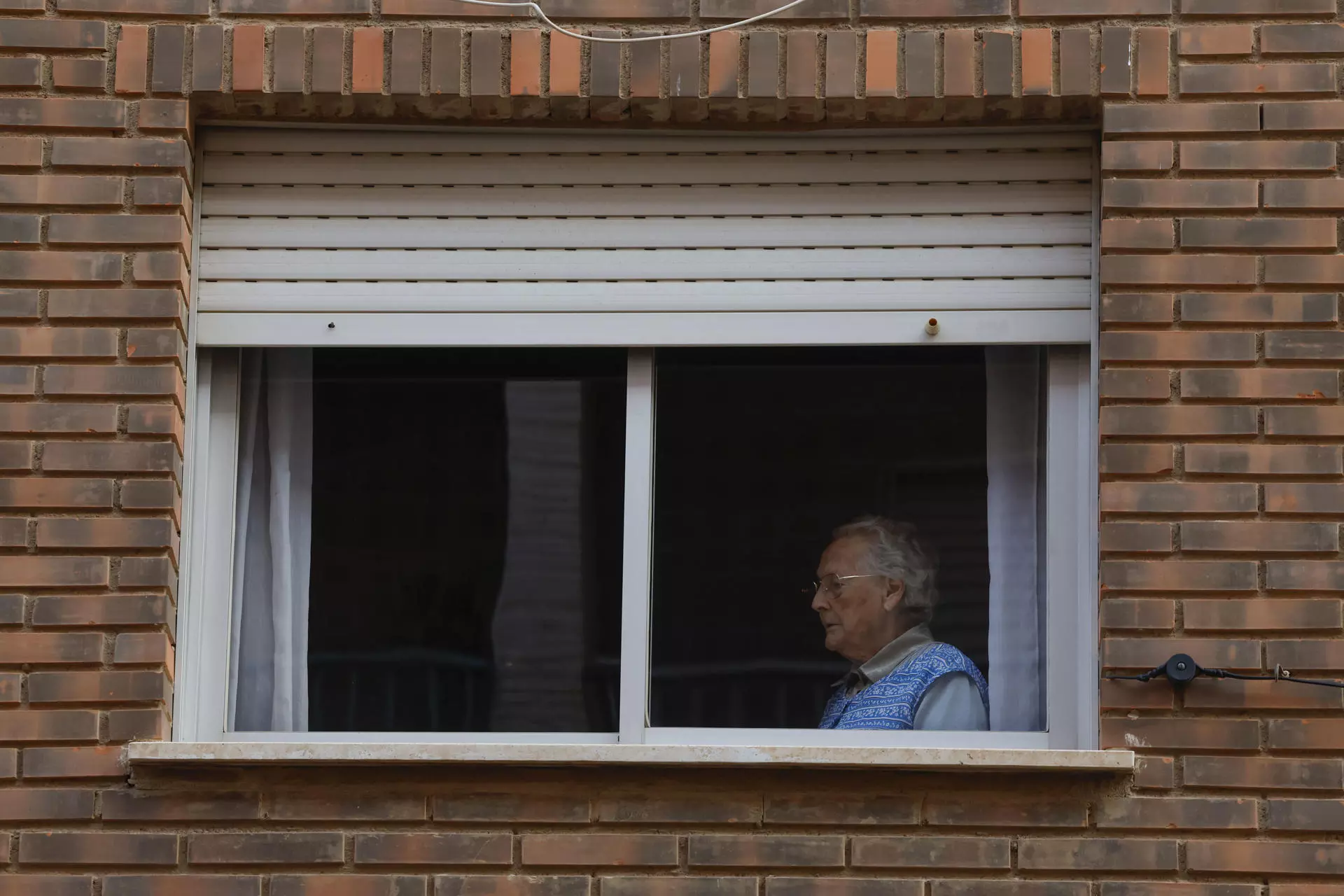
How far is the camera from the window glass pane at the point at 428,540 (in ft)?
15.4

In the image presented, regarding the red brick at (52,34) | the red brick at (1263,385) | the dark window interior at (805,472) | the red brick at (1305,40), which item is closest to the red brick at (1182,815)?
the dark window interior at (805,472)

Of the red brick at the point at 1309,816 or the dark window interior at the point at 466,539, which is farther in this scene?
the dark window interior at the point at 466,539

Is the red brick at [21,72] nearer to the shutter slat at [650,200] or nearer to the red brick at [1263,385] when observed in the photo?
the shutter slat at [650,200]

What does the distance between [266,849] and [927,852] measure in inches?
59.3

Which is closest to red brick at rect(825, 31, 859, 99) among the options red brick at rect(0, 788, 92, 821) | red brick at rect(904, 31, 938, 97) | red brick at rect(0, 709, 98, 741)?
red brick at rect(904, 31, 938, 97)

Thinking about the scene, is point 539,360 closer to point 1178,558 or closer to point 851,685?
point 851,685

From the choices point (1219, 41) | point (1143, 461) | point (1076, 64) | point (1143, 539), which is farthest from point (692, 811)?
point (1219, 41)

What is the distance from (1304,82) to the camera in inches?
181

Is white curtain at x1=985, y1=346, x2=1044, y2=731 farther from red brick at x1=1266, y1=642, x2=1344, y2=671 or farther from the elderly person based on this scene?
red brick at x1=1266, y1=642, x2=1344, y2=671

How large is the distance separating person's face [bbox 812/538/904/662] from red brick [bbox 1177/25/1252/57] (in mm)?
1437

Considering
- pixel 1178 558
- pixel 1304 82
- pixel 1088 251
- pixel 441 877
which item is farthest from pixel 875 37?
pixel 441 877

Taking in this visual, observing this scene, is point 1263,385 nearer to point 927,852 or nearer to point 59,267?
point 927,852

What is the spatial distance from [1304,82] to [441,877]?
2.77 meters

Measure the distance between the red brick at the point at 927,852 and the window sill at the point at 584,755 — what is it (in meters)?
0.17
